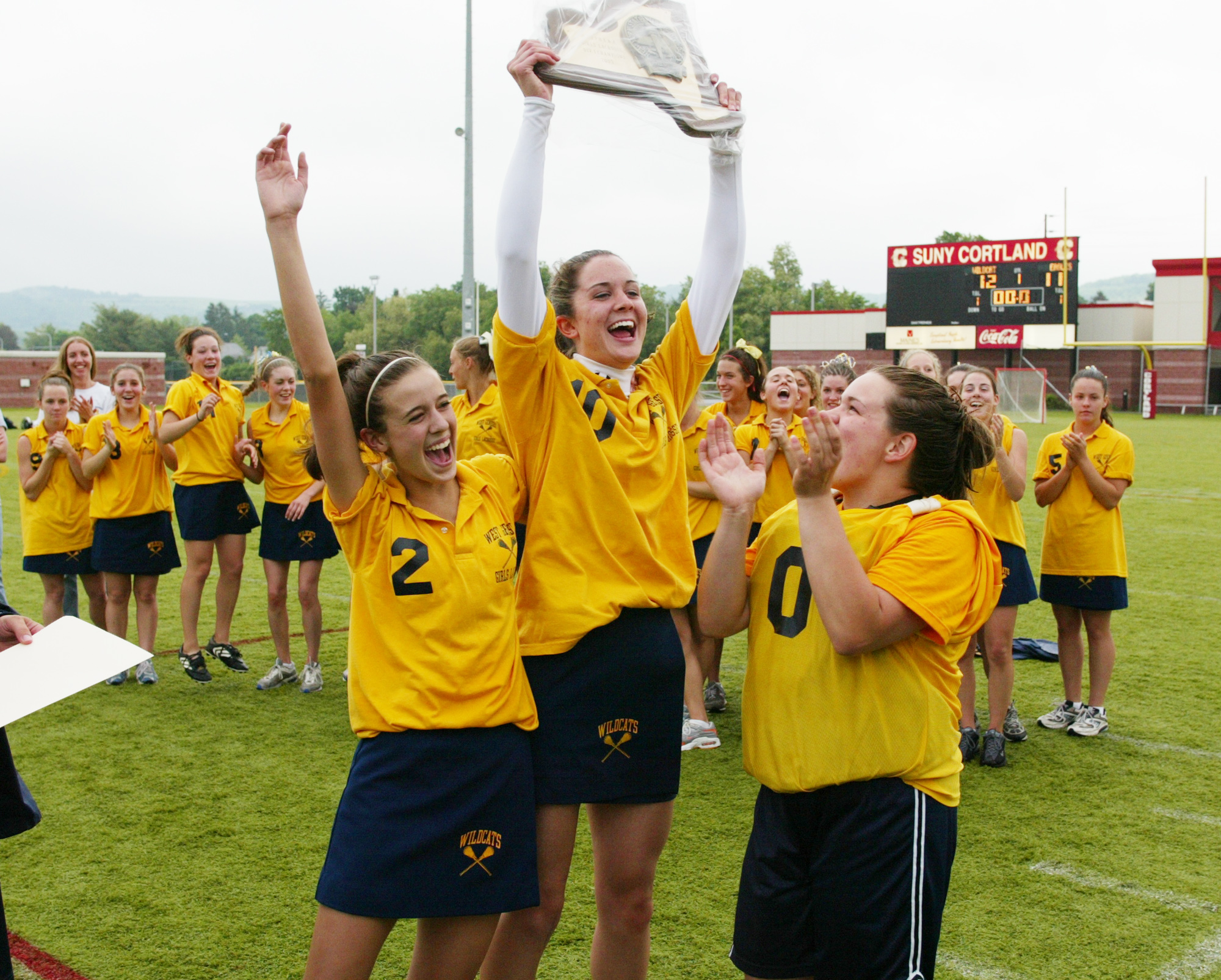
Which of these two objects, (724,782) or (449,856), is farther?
(724,782)

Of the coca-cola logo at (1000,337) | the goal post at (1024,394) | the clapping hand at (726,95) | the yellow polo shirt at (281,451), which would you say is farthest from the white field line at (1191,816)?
the coca-cola logo at (1000,337)

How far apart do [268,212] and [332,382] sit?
34 cm

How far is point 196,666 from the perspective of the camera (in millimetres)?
A: 6156

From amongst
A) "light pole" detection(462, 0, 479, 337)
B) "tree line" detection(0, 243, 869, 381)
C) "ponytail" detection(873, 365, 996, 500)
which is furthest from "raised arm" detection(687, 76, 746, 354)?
"tree line" detection(0, 243, 869, 381)

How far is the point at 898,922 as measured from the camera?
2020mm

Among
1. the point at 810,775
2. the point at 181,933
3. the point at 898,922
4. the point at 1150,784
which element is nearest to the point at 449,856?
the point at 810,775

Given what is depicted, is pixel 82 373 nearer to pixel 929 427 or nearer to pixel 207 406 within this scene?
pixel 207 406

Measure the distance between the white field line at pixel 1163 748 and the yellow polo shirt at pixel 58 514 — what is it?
591cm

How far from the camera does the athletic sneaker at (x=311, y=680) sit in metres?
6.01

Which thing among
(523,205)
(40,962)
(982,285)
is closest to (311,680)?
(40,962)

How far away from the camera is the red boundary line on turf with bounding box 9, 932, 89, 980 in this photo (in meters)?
3.03

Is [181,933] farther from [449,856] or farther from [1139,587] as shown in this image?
[1139,587]

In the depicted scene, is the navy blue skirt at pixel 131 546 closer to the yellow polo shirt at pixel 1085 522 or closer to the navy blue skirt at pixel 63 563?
the navy blue skirt at pixel 63 563

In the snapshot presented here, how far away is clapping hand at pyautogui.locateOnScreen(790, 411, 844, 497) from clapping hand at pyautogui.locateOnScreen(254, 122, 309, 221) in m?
1.07
